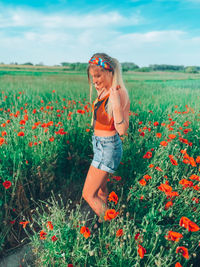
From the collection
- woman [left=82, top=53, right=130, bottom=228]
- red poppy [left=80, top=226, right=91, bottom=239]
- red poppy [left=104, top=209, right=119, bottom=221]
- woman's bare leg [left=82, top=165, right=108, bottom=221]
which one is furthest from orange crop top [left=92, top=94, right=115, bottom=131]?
red poppy [left=80, top=226, right=91, bottom=239]

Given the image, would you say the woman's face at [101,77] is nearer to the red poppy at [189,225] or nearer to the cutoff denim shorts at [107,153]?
the cutoff denim shorts at [107,153]

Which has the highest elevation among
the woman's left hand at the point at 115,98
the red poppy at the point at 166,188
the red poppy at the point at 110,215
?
the woman's left hand at the point at 115,98

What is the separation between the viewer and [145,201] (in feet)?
6.52

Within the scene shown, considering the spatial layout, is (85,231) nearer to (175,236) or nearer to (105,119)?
(175,236)

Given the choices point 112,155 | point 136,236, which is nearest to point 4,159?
point 112,155

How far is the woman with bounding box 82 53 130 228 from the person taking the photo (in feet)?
4.95

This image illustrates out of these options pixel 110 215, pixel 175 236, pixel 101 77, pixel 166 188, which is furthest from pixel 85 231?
pixel 101 77

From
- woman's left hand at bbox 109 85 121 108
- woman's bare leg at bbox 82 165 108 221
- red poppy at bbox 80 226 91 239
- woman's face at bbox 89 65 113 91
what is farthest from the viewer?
woman's bare leg at bbox 82 165 108 221

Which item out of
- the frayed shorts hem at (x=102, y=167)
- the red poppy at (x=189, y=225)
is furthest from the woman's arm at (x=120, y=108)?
the red poppy at (x=189, y=225)

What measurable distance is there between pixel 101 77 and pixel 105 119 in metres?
0.34

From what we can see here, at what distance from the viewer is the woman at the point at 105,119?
151 centimetres

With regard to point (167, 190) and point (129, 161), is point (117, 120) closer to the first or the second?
point (167, 190)

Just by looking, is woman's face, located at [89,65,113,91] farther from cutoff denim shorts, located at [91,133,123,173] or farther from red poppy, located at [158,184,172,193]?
red poppy, located at [158,184,172,193]

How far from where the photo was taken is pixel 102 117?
1.60m
